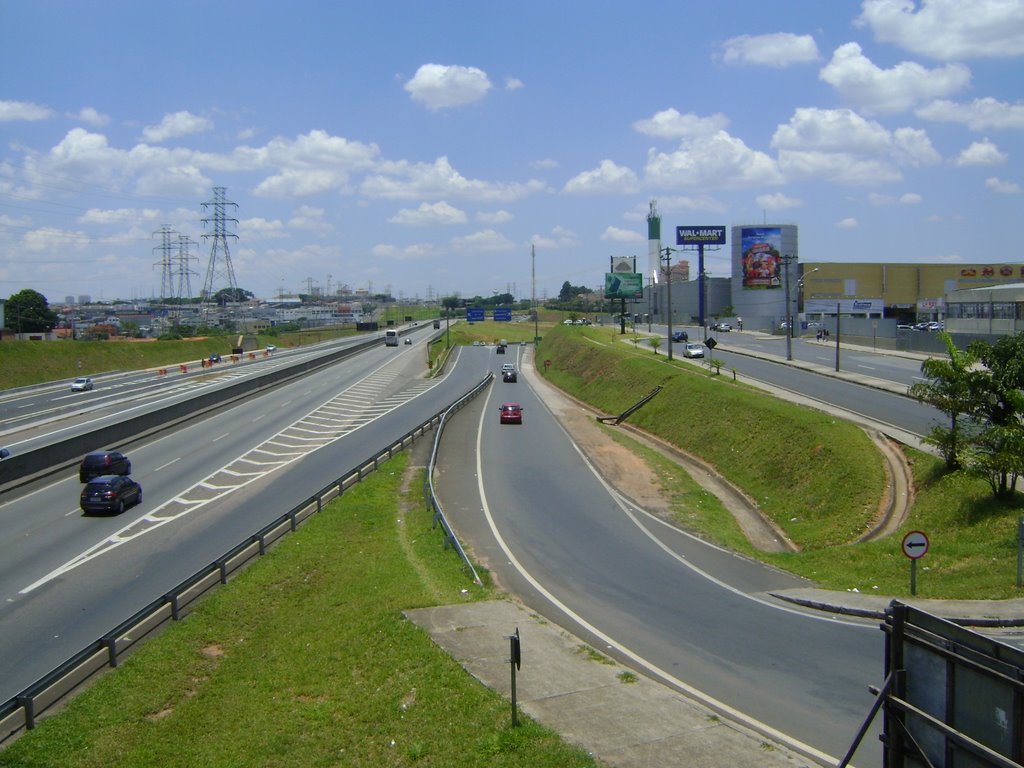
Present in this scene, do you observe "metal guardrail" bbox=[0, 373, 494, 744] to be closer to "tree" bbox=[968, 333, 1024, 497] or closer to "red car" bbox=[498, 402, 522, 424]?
"tree" bbox=[968, 333, 1024, 497]

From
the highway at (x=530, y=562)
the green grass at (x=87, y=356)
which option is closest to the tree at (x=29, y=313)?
the green grass at (x=87, y=356)

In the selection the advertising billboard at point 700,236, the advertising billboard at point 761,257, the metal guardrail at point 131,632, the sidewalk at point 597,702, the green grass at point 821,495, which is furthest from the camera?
→ the advertising billboard at point 761,257

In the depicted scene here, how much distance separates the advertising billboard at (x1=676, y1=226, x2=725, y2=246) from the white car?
5692 centimetres

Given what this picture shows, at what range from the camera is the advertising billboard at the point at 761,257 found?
132500mm

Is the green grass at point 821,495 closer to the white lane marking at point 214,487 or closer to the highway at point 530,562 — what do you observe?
the highway at point 530,562

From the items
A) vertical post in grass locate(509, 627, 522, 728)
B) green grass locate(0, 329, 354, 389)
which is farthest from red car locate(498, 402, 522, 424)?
green grass locate(0, 329, 354, 389)

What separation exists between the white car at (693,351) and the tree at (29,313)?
11396 centimetres

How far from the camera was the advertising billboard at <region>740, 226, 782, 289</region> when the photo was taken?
13250 cm

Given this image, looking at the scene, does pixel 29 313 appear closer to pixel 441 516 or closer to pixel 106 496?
pixel 106 496

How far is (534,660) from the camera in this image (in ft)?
48.1

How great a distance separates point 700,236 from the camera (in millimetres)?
131500

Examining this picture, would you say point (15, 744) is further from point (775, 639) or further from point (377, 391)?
point (377, 391)

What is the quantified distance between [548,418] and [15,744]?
45.8 m

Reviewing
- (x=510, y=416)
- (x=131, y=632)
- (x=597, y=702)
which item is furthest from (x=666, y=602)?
(x=510, y=416)
